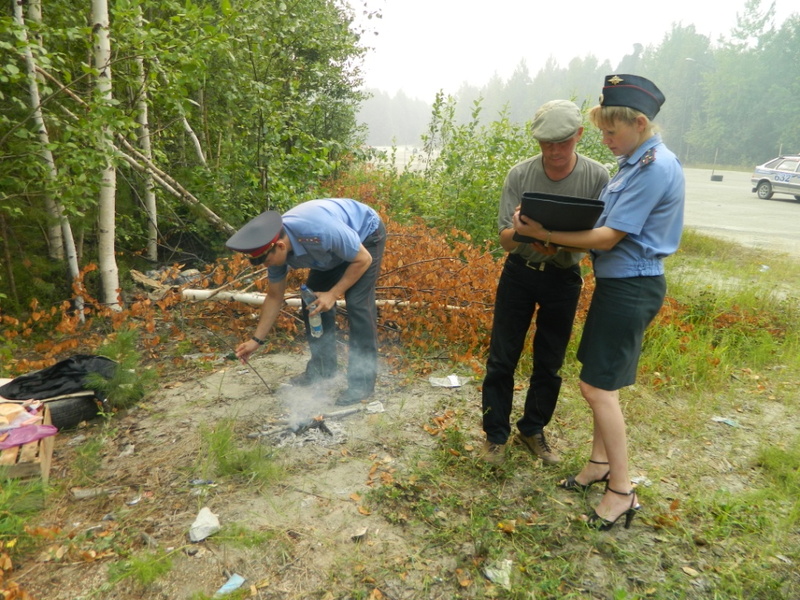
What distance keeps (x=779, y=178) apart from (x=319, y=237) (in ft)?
66.9

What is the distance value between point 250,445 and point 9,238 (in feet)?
12.2

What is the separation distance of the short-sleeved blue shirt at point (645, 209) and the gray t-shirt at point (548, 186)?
284 millimetres

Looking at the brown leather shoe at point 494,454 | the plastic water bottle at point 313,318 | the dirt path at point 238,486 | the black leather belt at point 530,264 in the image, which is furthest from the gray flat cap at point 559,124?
the dirt path at point 238,486

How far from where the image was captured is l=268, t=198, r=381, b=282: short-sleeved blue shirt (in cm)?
328

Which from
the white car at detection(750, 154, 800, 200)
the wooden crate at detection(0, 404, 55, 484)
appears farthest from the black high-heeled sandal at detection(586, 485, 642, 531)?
the white car at detection(750, 154, 800, 200)

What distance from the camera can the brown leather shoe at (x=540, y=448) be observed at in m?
3.23

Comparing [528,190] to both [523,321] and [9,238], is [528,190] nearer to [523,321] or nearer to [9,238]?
[523,321]

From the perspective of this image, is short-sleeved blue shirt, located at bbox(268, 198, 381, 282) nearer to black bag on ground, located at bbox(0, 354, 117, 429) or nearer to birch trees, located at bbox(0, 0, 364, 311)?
black bag on ground, located at bbox(0, 354, 117, 429)

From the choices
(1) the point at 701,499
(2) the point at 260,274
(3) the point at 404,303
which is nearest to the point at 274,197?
(2) the point at 260,274

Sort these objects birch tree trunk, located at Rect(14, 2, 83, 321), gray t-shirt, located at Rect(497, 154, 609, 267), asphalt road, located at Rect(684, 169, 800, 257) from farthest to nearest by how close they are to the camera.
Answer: asphalt road, located at Rect(684, 169, 800, 257), birch tree trunk, located at Rect(14, 2, 83, 321), gray t-shirt, located at Rect(497, 154, 609, 267)

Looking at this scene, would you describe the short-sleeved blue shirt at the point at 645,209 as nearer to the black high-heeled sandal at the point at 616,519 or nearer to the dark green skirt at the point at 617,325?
the dark green skirt at the point at 617,325

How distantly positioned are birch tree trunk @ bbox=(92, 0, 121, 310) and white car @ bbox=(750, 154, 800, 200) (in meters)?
20.4

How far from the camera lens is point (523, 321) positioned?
2990 millimetres

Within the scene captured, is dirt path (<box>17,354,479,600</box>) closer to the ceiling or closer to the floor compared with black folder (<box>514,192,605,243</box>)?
closer to the floor
